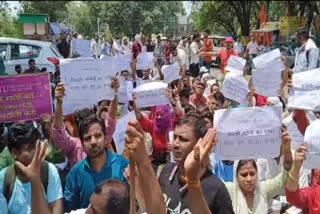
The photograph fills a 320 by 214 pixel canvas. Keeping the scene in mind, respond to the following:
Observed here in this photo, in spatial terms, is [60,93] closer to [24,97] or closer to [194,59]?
[24,97]

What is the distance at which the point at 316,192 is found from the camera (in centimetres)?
371

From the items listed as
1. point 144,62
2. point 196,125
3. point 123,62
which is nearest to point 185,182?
point 196,125

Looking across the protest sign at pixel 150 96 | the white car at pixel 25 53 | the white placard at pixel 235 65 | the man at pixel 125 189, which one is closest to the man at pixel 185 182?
the man at pixel 125 189

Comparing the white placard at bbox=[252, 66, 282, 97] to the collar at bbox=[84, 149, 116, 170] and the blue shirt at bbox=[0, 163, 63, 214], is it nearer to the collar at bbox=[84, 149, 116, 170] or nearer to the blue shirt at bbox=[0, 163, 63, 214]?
the collar at bbox=[84, 149, 116, 170]

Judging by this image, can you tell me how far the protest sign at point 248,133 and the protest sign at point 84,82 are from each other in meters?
1.63

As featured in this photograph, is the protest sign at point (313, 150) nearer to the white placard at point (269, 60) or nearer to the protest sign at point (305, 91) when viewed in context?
the protest sign at point (305, 91)

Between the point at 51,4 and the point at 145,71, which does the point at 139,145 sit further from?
the point at 51,4

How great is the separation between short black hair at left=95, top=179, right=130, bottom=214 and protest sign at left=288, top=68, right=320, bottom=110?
2023mm

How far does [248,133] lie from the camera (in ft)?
12.3

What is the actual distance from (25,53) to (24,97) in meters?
9.15

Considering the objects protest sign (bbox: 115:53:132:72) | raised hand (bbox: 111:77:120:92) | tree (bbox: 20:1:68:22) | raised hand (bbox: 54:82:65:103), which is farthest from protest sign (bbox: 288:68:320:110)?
tree (bbox: 20:1:68:22)

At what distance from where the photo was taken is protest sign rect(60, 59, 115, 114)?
197 inches

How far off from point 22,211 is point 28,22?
16406mm

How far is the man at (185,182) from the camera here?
126 inches
